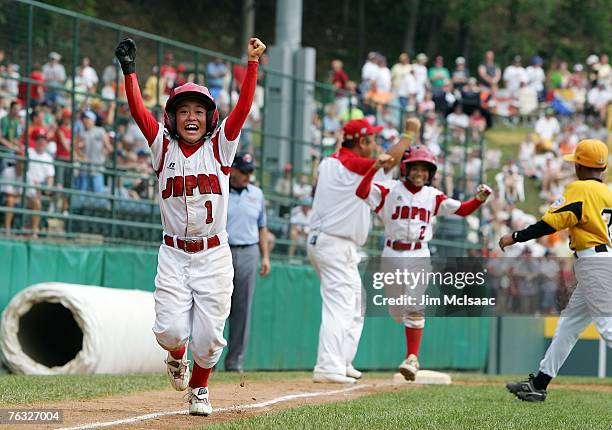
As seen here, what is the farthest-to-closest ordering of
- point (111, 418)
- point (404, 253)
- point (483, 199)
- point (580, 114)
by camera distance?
point (580, 114)
point (404, 253)
point (483, 199)
point (111, 418)

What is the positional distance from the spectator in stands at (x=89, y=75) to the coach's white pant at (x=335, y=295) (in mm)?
4762

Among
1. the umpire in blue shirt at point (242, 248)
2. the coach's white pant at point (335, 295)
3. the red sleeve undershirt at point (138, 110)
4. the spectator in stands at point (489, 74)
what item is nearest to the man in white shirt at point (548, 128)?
the spectator in stands at point (489, 74)

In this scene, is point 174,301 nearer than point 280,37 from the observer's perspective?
Yes

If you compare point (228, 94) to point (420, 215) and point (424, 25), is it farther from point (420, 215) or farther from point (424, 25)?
point (424, 25)

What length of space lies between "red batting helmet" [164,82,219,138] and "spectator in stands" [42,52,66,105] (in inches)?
271

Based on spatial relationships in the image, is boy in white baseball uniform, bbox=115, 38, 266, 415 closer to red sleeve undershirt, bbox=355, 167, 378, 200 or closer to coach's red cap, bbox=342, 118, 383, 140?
red sleeve undershirt, bbox=355, 167, 378, 200

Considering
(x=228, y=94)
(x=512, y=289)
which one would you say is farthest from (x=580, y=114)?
(x=228, y=94)

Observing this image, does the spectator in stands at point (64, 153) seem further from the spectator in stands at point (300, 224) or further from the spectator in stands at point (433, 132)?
the spectator in stands at point (433, 132)

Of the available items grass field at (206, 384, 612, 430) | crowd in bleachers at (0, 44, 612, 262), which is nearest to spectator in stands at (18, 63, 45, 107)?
crowd in bleachers at (0, 44, 612, 262)

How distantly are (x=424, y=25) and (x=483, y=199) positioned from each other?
45.4 m

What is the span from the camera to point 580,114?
36.0 m

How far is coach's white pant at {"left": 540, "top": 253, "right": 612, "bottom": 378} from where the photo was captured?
9.92 meters

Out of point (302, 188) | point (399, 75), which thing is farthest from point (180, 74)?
point (399, 75)

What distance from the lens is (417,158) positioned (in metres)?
12.6
